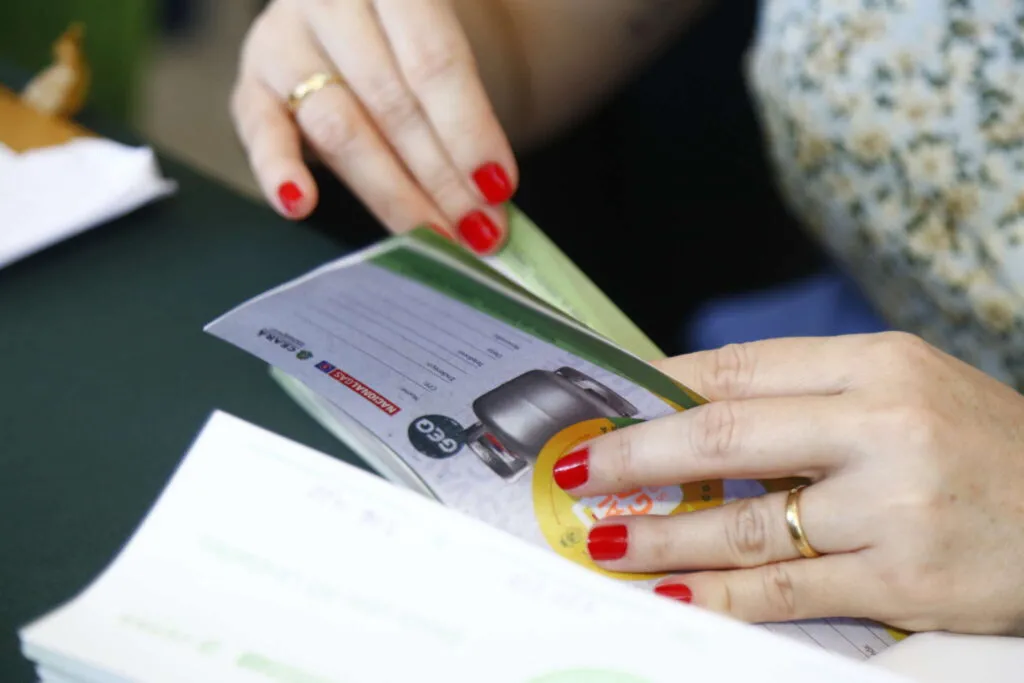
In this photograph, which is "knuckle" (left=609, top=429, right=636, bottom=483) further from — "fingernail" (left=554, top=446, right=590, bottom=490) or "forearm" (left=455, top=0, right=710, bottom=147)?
"forearm" (left=455, top=0, right=710, bottom=147)

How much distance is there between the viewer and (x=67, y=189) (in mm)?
669

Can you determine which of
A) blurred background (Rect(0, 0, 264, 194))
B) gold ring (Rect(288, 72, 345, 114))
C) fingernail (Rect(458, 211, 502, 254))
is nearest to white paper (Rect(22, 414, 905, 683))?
fingernail (Rect(458, 211, 502, 254))

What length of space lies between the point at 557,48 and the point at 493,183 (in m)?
0.28

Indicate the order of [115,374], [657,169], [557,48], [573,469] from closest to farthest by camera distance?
[573,469] → [115,374] → [557,48] → [657,169]

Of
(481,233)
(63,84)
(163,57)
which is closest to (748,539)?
(481,233)

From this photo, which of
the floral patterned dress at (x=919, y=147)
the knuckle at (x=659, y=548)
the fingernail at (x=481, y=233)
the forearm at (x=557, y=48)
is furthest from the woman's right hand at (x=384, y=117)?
the floral patterned dress at (x=919, y=147)

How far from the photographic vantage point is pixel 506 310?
A: 0.41m

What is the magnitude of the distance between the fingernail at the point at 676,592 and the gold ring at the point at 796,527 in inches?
2.3

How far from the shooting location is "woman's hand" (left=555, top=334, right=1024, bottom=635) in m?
0.42

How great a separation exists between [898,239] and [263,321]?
57 cm

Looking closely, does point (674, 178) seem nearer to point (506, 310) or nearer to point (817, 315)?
point (817, 315)

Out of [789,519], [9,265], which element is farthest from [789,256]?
[9,265]

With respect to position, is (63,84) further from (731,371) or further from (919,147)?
(919,147)

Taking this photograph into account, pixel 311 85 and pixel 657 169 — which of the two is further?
pixel 657 169
